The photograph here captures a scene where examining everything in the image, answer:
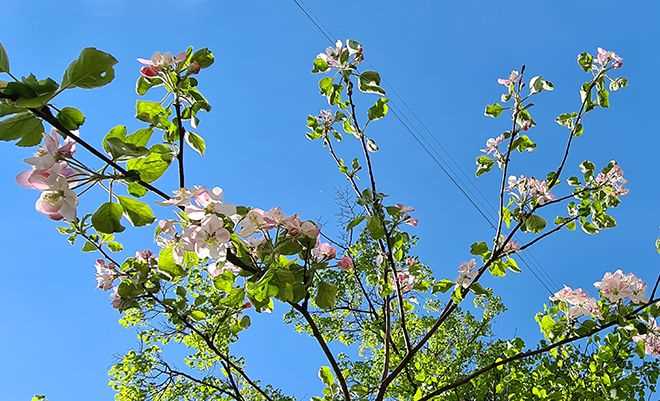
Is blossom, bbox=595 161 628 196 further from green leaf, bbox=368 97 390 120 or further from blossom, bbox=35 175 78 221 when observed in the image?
blossom, bbox=35 175 78 221

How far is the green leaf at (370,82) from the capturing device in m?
1.65

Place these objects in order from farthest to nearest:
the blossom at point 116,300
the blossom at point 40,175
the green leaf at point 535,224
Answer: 1. the green leaf at point 535,224
2. the blossom at point 116,300
3. the blossom at point 40,175

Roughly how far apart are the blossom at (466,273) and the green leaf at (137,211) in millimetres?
1044

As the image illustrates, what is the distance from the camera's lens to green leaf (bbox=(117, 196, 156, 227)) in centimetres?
90

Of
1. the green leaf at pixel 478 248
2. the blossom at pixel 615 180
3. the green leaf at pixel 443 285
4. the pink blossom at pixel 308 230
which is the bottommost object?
the pink blossom at pixel 308 230

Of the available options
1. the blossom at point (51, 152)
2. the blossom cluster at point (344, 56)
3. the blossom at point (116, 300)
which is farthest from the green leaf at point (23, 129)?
the blossom cluster at point (344, 56)

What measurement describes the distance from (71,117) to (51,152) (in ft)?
0.17

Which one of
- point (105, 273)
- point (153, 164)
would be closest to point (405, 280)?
point (105, 273)

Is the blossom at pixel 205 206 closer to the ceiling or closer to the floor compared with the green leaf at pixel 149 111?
closer to the floor

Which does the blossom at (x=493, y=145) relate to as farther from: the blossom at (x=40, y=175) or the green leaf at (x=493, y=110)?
the blossom at (x=40, y=175)

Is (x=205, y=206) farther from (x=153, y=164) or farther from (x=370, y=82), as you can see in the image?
(x=370, y=82)

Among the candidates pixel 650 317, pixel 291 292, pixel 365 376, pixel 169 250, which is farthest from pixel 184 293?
pixel 365 376

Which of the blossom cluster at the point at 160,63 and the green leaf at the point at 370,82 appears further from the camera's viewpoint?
the green leaf at the point at 370,82

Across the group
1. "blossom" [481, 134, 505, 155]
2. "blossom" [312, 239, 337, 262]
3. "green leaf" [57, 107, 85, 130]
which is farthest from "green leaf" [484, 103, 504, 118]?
"green leaf" [57, 107, 85, 130]
